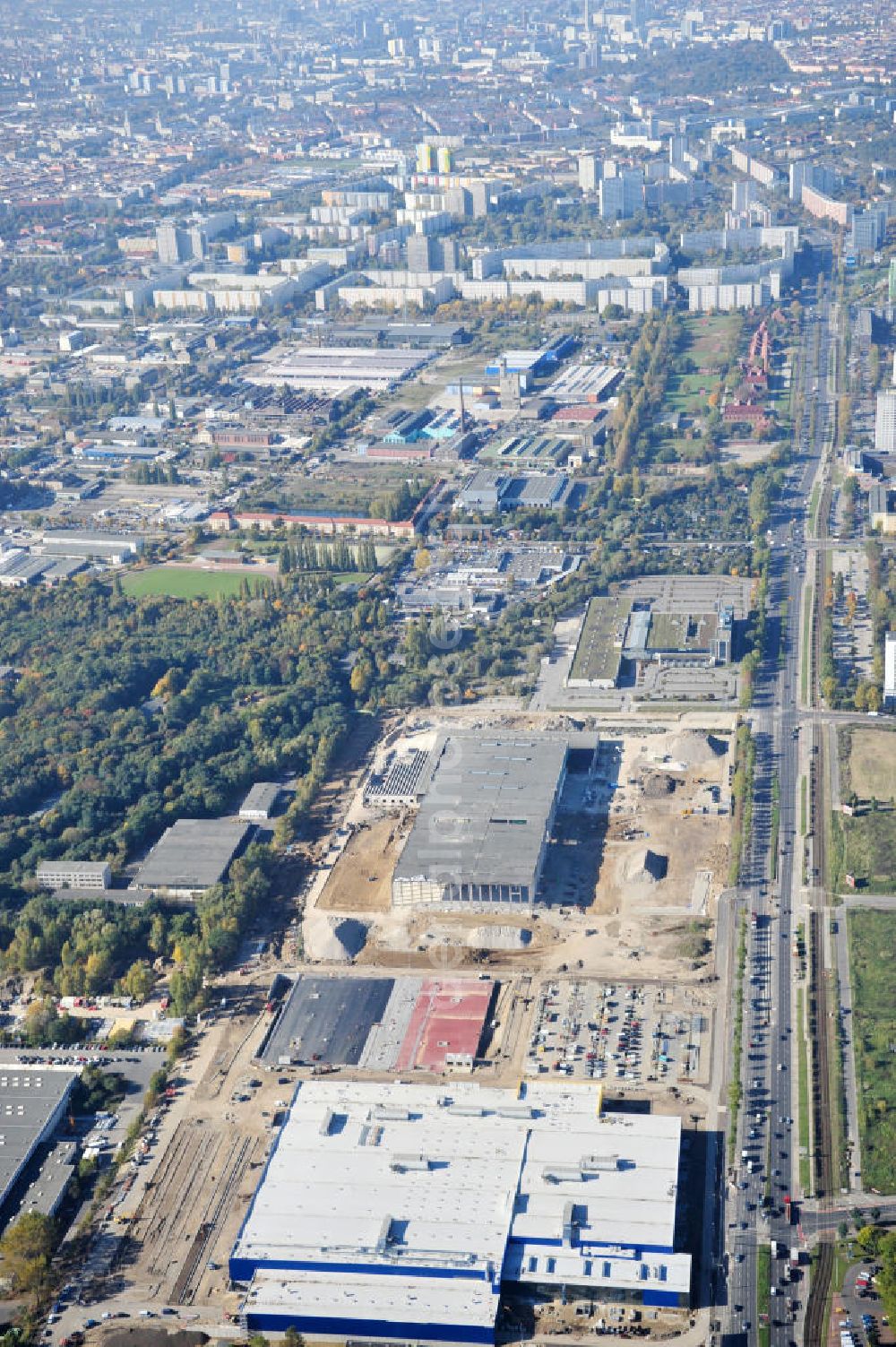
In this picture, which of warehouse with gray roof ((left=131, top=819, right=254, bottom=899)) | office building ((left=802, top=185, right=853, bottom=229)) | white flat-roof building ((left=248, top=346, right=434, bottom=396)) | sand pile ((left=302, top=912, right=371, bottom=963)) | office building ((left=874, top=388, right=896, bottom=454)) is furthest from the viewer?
office building ((left=802, top=185, right=853, bottom=229))

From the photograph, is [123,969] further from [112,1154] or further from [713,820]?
[713,820]

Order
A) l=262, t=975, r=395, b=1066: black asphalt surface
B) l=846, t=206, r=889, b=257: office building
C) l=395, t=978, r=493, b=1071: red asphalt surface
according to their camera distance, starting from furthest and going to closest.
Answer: l=846, t=206, r=889, b=257: office building, l=262, t=975, r=395, b=1066: black asphalt surface, l=395, t=978, r=493, b=1071: red asphalt surface

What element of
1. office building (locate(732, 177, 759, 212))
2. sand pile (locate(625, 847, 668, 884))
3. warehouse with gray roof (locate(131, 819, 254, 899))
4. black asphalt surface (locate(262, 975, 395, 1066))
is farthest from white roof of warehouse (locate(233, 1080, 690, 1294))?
office building (locate(732, 177, 759, 212))

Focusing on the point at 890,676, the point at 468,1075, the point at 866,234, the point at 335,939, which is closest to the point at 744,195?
the point at 866,234

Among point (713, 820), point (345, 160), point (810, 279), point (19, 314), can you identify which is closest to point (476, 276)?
point (810, 279)

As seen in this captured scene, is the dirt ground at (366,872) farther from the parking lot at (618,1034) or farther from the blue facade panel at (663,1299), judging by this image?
the blue facade panel at (663,1299)

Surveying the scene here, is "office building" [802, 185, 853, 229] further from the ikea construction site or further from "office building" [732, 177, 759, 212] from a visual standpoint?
the ikea construction site
